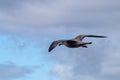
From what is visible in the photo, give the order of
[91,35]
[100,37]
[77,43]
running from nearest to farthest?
[77,43], [100,37], [91,35]

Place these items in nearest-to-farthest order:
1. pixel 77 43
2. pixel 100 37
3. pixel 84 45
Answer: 1. pixel 84 45
2. pixel 77 43
3. pixel 100 37

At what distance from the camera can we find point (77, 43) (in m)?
46.1

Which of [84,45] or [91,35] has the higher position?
[91,35]

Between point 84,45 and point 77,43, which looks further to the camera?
point 77,43

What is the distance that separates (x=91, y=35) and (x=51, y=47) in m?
9.00

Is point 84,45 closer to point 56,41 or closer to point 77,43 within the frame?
point 77,43

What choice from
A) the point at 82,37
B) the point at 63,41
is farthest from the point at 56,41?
the point at 82,37

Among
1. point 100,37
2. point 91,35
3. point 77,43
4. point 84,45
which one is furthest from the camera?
point 91,35

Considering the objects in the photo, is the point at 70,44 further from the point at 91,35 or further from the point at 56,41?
the point at 91,35

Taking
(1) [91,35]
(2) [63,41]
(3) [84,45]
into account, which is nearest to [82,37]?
(1) [91,35]

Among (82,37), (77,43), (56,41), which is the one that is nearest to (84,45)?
(77,43)

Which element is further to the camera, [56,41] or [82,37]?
[82,37]

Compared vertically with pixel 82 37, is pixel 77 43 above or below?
below

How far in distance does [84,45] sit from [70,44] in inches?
154
